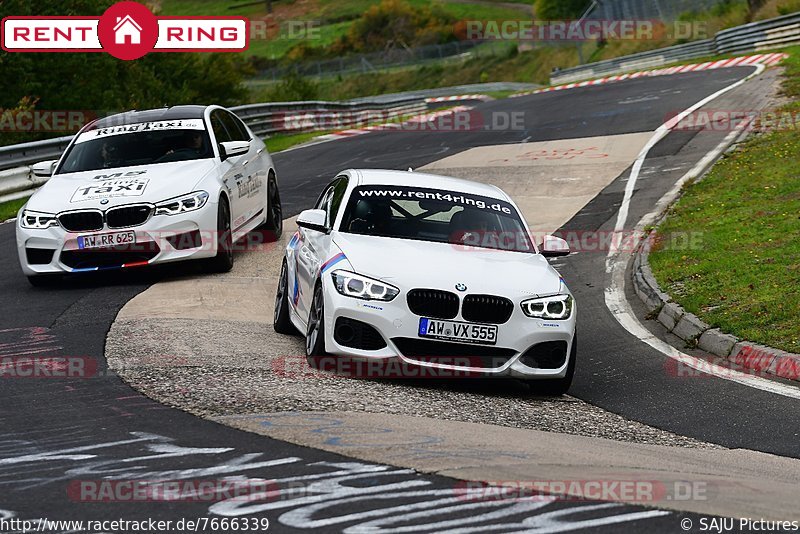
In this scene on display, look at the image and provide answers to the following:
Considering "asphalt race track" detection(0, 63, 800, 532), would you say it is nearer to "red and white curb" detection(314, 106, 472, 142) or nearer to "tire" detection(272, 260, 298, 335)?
"tire" detection(272, 260, 298, 335)

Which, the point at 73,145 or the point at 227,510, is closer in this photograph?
the point at 227,510

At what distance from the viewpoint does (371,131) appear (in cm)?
3534

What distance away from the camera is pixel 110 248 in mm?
12789

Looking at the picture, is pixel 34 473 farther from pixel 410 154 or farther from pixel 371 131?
pixel 371 131

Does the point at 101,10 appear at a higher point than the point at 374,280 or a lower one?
higher

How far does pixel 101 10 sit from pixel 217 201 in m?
33.0

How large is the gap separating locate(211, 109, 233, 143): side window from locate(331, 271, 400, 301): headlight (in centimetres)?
585

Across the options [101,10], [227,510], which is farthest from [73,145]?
[101,10]

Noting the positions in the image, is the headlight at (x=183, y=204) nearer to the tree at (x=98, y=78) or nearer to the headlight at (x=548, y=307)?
the headlight at (x=548, y=307)

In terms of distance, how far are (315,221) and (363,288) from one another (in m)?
1.35

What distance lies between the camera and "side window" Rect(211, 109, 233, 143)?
48.6 feet

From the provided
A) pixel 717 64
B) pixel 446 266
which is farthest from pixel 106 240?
pixel 717 64

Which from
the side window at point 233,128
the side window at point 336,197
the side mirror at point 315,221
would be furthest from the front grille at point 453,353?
the side window at point 233,128

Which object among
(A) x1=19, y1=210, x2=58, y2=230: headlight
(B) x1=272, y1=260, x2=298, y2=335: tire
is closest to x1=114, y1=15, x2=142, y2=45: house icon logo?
(A) x1=19, y1=210, x2=58, y2=230: headlight
